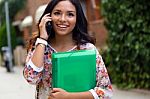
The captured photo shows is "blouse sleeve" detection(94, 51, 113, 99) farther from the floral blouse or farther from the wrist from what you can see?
the wrist

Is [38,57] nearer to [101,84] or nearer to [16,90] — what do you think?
[101,84]

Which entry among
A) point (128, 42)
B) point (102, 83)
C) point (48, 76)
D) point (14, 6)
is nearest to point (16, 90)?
point (128, 42)

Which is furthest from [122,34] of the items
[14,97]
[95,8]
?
[95,8]

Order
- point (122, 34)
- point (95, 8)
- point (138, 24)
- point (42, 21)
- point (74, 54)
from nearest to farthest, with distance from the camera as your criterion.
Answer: point (74, 54), point (42, 21), point (138, 24), point (122, 34), point (95, 8)

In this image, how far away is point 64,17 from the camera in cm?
197

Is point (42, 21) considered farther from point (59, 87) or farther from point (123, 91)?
point (123, 91)

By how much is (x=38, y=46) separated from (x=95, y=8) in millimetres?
13656

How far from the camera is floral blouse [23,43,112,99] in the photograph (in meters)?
1.93

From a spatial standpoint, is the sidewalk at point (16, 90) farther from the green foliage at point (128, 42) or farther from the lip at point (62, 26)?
the lip at point (62, 26)

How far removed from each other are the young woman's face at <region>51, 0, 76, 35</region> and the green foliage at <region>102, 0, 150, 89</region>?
654 cm

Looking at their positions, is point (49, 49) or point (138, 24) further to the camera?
point (138, 24)

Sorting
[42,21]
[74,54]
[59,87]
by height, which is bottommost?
[59,87]

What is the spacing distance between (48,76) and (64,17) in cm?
31

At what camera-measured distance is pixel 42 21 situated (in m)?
2.01
